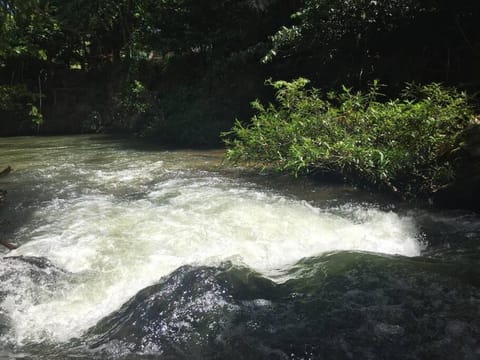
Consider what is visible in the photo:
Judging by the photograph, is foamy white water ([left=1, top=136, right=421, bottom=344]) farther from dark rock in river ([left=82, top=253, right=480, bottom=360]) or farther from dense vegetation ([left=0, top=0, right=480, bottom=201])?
dense vegetation ([left=0, top=0, right=480, bottom=201])

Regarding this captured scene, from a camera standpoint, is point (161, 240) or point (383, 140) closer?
point (161, 240)

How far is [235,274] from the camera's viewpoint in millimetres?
3230

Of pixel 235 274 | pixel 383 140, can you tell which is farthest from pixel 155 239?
pixel 383 140

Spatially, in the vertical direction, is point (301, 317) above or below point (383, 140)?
below

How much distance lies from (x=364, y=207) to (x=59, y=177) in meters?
5.06

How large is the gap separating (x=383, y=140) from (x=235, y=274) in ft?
10.3

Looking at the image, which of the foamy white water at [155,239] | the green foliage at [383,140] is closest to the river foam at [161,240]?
the foamy white water at [155,239]

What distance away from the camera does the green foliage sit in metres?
4.98

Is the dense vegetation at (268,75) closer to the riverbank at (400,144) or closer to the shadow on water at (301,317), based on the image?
the riverbank at (400,144)

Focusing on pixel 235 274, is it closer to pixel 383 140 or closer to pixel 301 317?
pixel 301 317

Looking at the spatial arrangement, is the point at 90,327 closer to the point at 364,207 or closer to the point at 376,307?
the point at 376,307

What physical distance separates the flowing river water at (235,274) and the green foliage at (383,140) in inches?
17.7

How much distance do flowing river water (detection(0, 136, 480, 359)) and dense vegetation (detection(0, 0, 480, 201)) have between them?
2.38ft

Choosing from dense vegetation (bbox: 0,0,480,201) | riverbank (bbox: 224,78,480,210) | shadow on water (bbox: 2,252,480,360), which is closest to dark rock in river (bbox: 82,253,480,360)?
shadow on water (bbox: 2,252,480,360)
